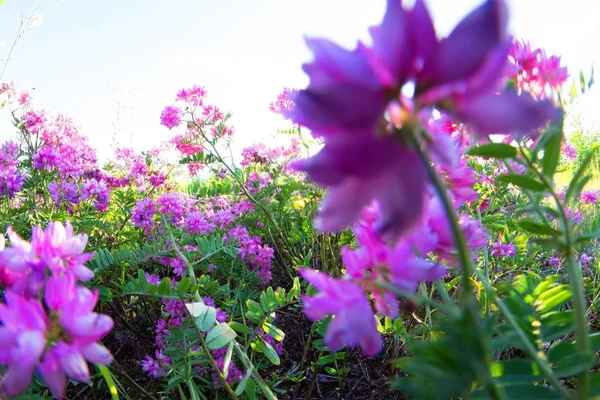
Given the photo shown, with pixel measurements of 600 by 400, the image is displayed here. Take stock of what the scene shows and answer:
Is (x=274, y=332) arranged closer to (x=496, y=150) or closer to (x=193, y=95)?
(x=496, y=150)

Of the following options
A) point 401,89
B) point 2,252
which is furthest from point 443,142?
point 2,252

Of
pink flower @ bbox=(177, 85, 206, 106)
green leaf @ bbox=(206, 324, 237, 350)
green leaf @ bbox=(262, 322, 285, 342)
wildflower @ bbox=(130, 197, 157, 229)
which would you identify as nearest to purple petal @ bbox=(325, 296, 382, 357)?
green leaf @ bbox=(206, 324, 237, 350)

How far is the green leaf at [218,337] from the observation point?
1057 mm

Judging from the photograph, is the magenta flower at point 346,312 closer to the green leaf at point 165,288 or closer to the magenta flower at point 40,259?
the magenta flower at point 40,259

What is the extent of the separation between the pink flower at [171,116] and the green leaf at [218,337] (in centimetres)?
202

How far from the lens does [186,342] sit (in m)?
1.31

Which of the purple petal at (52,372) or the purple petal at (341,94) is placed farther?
the purple petal at (52,372)

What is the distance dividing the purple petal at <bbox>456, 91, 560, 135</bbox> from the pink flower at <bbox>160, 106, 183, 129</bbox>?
2.73m

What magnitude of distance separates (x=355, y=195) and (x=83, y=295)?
1.10 feet

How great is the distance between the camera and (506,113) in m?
0.31

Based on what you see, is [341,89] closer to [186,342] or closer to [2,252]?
[2,252]

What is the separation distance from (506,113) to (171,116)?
2.76 meters

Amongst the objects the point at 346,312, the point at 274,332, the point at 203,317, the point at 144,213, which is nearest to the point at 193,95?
the point at 144,213

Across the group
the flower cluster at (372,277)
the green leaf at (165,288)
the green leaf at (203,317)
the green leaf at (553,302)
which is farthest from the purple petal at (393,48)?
the green leaf at (165,288)
